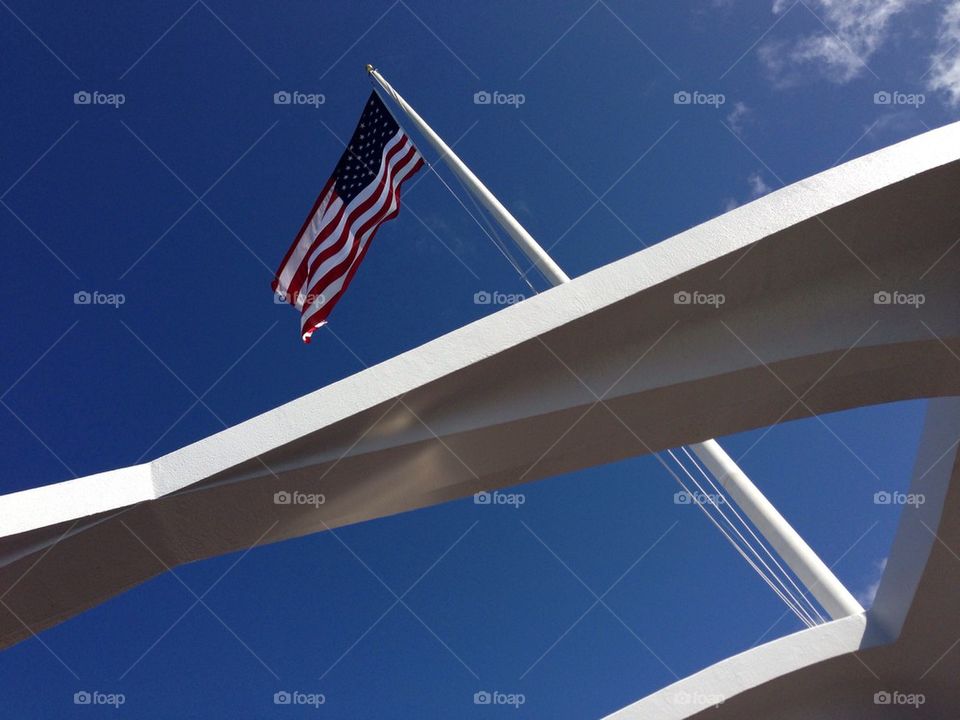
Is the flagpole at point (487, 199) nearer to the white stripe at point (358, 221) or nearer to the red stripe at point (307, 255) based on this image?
the white stripe at point (358, 221)

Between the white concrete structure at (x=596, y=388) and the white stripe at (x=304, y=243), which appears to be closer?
the white concrete structure at (x=596, y=388)

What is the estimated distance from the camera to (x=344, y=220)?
371 inches

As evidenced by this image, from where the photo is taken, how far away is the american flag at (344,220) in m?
9.00

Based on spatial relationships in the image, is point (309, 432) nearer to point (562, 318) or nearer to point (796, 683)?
point (562, 318)

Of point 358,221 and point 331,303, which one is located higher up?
point 358,221

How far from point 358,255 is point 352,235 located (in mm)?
319

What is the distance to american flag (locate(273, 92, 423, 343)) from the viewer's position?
9000mm

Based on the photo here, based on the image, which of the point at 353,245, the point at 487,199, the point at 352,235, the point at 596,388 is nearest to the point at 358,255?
the point at 353,245

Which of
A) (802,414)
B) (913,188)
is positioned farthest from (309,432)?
(913,188)

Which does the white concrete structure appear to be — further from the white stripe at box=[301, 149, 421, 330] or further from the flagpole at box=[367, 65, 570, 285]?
the flagpole at box=[367, 65, 570, 285]

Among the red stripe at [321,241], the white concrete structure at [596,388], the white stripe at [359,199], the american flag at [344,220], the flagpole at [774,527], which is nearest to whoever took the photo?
the white concrete structure at [596,388]

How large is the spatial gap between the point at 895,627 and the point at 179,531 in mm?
7057

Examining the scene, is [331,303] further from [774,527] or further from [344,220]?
[774,527]

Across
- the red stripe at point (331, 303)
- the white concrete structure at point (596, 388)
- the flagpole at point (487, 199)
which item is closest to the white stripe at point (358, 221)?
the red stripe at point (331, 303)
